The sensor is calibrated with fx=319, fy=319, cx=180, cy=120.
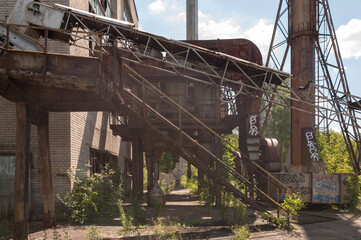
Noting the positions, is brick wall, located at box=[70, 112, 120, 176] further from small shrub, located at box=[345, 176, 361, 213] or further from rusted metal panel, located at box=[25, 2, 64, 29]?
small shrub, located at box=[345, 176, 361, 213]

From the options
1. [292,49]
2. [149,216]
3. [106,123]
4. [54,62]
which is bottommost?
[149,216]

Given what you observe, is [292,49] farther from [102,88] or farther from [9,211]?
[9,211]

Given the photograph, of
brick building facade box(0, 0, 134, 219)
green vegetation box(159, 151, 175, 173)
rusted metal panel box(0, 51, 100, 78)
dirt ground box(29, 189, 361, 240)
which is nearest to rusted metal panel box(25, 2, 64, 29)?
brick building facade box(0, 0, 134, 219)

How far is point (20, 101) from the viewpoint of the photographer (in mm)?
9047

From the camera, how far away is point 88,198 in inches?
432

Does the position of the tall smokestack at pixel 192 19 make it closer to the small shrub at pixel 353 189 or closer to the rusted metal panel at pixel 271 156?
the rusted metal panel at pixel 271 156

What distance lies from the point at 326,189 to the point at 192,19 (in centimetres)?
2194

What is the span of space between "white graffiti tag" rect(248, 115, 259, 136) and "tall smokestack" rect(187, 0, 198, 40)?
17902 mm

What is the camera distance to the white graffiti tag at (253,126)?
15289 millimetres

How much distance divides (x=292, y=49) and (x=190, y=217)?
37.6ft

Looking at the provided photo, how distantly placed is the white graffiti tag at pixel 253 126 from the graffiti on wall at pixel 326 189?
3503mm

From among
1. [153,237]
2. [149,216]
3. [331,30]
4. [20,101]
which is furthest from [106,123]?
[331,30]

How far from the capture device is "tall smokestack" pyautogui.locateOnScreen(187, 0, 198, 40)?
31406mm

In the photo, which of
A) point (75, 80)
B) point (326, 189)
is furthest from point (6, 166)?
point (326, 189)
